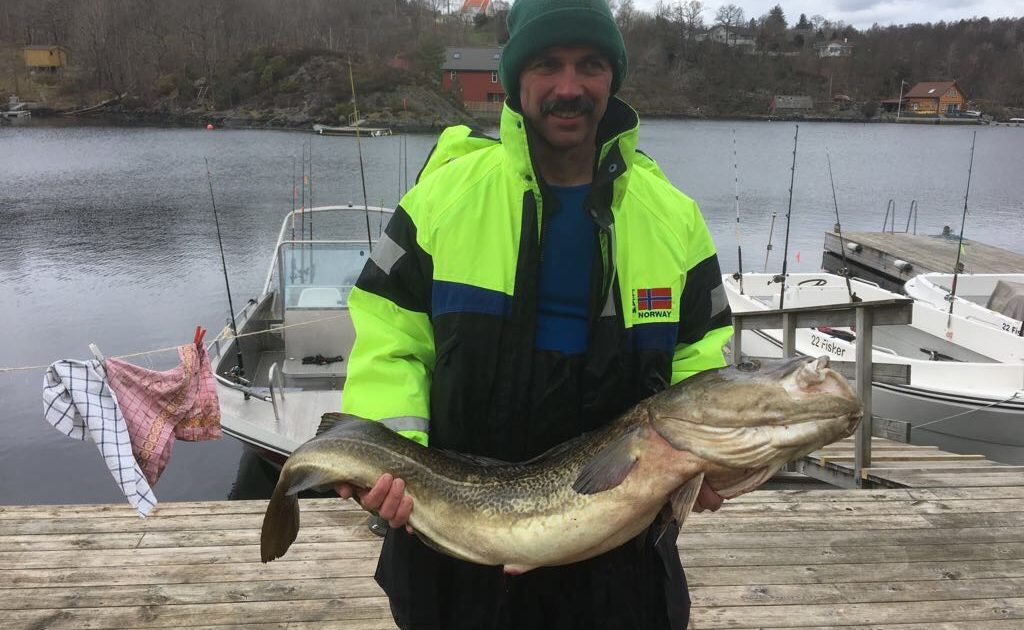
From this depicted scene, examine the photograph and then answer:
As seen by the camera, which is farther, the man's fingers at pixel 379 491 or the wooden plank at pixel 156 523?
the wooden plank at pixel 156 523

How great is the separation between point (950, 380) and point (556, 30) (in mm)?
8086

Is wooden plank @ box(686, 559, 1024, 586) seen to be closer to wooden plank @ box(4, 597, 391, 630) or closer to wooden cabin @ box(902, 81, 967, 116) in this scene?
wooden plank @ box(4, 597, 391, 630)

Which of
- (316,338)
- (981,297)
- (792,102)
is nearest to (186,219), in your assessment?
(316,338)

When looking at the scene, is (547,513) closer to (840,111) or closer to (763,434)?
(763,434)

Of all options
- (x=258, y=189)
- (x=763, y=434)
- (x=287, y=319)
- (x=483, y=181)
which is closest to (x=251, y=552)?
(x=483, y=181)

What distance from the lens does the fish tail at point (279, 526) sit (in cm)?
210

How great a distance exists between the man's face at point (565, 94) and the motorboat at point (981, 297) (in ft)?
29.9

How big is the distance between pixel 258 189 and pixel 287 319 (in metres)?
22.5

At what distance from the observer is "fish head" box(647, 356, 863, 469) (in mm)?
1601

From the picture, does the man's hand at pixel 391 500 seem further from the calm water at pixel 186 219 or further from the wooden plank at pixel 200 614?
the calm water at pixel 186 219

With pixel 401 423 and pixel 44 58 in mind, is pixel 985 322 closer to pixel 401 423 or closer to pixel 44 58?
pixel 401 423

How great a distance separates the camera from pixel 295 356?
823 centimetres

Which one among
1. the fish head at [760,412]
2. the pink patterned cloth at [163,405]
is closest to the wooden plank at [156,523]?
the pink patterned cloth at [163,405]

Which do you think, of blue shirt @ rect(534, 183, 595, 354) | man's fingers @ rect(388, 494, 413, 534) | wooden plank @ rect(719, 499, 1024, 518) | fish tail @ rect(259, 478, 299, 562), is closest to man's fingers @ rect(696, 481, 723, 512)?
blue shirt @ rect(534, 183, 595, 354)
